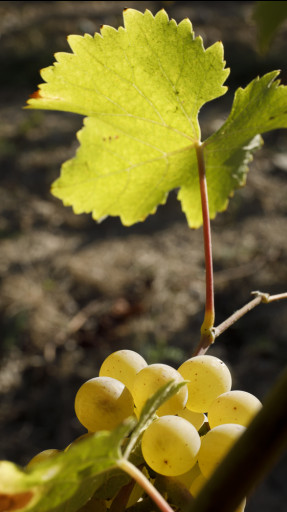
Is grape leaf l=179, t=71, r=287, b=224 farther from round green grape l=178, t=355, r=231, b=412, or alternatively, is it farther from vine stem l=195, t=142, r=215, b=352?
round green grape l=178, t=355, r=231, b=412

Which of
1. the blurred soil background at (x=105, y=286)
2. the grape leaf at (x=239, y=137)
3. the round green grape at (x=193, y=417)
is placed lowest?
the blurred soil background at (x=105, y=286)

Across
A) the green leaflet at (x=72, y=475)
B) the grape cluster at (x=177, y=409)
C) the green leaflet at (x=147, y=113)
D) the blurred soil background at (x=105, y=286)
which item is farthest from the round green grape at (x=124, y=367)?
the blurred soil background at (x=105, y=286)

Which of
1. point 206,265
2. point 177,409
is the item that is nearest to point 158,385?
point 177,409

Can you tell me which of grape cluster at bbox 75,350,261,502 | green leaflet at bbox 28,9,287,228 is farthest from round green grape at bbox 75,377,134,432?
green leaflet at bbox 28,9,287,228

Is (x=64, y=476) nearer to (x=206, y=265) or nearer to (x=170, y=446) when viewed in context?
(x=170, y=446)

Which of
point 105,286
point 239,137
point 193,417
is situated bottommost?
point 105,286

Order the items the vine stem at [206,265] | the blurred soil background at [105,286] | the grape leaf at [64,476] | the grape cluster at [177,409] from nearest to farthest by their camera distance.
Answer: the grape leaf at [64,476] < the grape cluster at [177,409] < the vine stem at [206,265] < the blurred soil background at [105,286]

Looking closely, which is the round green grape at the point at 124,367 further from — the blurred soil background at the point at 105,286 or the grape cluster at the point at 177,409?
the blurred soil background at the point at 105,286
